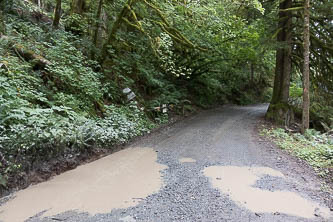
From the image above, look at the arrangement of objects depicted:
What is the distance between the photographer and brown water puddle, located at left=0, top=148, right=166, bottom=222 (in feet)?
10.3

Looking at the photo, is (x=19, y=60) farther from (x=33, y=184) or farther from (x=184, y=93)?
(x=184, y=93)

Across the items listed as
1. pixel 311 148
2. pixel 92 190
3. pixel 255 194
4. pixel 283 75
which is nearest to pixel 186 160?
pixel 255 194

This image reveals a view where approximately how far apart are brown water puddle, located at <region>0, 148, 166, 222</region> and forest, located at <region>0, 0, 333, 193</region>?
0.40 m

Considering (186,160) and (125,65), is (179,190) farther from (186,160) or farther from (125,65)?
(125,65)

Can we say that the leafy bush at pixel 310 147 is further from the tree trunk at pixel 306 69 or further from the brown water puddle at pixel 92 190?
the brown water puddle at pixel 92 190

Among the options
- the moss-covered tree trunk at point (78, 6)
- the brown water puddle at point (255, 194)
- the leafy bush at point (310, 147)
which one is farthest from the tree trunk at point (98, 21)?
the leafy bush at point (310, 147)

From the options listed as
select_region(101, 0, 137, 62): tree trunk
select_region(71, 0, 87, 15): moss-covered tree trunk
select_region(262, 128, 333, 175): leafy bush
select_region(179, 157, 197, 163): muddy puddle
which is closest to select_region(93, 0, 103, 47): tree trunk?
select_region(101, 0, 137, 62): tree trunk

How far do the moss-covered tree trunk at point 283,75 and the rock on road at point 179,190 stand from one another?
522 centimetres

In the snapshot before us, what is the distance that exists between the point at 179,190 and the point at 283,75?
983 centimetres

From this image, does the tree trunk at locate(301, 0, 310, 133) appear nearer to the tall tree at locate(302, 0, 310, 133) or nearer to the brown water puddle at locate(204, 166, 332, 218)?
the tall tree at locate(302, 0, 310, 133)

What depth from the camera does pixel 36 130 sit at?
4012 millimetres

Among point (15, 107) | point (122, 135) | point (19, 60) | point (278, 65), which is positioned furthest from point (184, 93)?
point (15, 107)

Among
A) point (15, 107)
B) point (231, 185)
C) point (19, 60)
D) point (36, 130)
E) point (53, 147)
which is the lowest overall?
point (231, 185)

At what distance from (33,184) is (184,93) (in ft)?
32.9
